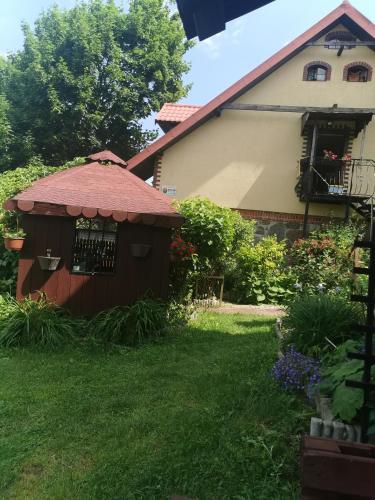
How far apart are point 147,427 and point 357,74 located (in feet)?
42.0

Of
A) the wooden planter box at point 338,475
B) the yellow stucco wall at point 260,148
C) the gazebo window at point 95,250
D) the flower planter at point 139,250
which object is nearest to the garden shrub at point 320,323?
the flower planter at point 139,250

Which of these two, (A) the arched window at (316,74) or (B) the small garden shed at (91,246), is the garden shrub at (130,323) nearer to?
(B) the small garden shed at (91,246)

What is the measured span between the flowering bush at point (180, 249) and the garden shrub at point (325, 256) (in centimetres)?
291

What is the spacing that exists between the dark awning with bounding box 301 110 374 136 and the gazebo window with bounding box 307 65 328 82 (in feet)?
4.86

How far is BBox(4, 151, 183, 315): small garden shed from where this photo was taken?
6.30m

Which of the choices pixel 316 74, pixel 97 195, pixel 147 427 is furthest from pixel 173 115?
pixel 147 427

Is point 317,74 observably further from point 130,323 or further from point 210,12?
point 210,12

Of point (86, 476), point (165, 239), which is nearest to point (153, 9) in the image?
point (165, 239)

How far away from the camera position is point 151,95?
20328mm

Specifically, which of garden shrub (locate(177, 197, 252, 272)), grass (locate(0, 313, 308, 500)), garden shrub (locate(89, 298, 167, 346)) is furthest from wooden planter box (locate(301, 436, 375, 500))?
garden shrub (locate(177, 197, 252, 272))

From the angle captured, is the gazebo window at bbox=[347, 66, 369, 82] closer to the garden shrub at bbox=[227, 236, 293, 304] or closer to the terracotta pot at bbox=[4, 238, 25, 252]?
the garden shrub at bbox=[227, 236, 293, 304]

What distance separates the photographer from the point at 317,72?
12.6 m

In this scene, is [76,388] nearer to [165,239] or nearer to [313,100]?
[165,239]

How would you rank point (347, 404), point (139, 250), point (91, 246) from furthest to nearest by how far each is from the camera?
1. point (91, 246)
2. point (139, 250)
3. point (347, 404)
